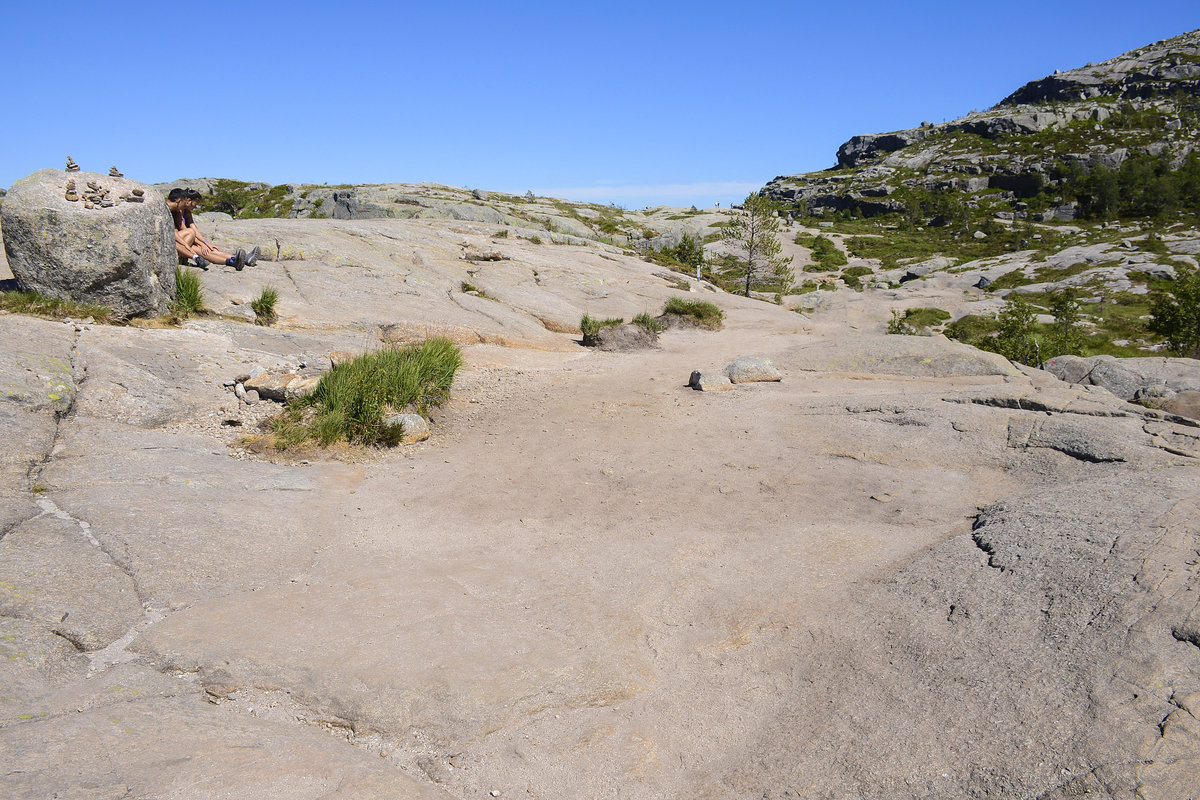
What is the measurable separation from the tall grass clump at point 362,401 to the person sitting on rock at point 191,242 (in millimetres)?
5796

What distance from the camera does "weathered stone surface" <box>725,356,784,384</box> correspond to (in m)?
14.9

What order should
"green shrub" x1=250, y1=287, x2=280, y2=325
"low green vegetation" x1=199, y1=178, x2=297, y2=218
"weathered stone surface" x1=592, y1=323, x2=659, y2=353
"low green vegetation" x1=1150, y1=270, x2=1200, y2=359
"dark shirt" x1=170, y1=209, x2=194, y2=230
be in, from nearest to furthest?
"green shrub" x1=250, y1=287, x2=280, y2=325
"dark shirt" x1=170, y1=209, x2=194, y2=230
"weathered stone surface" x1=592, y1=323, x2=659, y2=353
"low green vegetation" x1=1150, y1=270, x2=1200, y2=359
"low green vegetation" x1=199, y1=178, x2=297, y2=218

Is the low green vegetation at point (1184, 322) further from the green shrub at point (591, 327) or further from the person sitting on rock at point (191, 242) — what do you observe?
the person sitting on rock at point (191, 242)

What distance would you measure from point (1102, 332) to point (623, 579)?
142 ft

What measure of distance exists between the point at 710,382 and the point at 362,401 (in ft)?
23.2

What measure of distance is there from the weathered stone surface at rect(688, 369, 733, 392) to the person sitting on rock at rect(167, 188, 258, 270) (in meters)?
11.0

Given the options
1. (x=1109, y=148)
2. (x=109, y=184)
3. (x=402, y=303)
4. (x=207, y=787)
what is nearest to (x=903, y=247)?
(x=1109, y=148)

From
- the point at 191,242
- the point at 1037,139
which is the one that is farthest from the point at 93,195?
the point at 1037,139

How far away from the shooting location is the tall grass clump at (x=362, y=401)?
33.6ft

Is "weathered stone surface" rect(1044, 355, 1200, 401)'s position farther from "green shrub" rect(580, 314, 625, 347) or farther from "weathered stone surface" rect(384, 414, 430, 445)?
"weathered stone surface" rect(384, 414, 430, 445)

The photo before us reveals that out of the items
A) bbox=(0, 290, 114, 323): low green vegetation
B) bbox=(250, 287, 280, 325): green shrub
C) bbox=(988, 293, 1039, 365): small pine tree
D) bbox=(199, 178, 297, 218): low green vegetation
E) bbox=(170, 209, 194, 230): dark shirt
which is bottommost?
bbox=(988, 293, 1039, 365): small pine tree

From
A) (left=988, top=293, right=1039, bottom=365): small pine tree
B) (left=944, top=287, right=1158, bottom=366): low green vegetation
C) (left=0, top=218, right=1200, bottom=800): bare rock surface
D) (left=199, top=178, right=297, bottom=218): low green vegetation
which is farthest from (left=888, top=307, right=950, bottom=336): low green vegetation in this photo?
(left=199, top=178, right=297, bottom=218): low green vegetation

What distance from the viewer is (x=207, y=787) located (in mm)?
3365

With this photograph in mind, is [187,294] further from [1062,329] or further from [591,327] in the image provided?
[1062,329]
